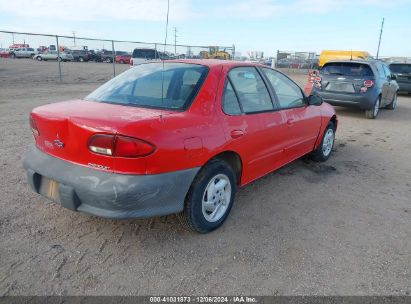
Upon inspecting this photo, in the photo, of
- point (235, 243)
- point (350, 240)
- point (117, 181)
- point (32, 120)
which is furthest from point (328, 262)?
point (32, 120)

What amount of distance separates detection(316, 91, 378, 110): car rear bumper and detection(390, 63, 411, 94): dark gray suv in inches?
297

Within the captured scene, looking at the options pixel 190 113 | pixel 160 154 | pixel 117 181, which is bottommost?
pixel 117 181

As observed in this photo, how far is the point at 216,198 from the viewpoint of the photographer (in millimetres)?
3268

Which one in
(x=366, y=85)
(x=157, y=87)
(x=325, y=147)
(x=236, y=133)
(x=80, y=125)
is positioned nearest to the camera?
(x=80, y=125)

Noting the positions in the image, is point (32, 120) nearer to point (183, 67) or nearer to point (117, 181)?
point (117, 181)

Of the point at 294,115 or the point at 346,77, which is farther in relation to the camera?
the point at 346,77

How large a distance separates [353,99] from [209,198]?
7701 millimetres

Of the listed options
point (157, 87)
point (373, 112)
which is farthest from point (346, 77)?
point (157, 87)

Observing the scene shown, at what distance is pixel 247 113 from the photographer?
349cm

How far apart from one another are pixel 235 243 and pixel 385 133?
6.50 metres

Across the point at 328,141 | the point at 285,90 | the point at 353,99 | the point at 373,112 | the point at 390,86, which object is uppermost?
the point at 285,90

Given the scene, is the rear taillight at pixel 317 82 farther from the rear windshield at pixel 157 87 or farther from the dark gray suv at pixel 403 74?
the dark gray suv at pixel 403 74

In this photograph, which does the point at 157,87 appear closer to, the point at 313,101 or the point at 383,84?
the point at 313,101

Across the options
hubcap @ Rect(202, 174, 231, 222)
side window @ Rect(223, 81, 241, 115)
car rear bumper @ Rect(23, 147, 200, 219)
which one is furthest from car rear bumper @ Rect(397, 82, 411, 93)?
car rear bumper @ Rect(23, 147, 200, 219)
